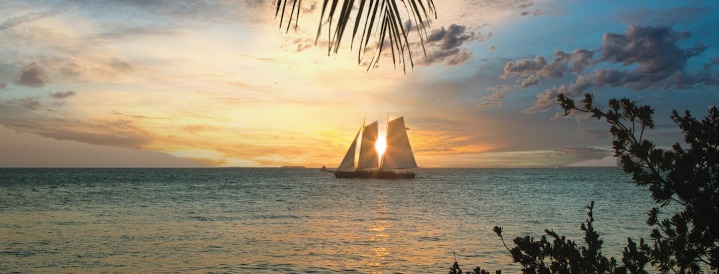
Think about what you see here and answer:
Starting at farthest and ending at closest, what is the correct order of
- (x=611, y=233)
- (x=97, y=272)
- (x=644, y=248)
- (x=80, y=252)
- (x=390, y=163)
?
(x=390, y=163) < (x=611, y=233) < (x=80, y=252) < (x=97, y=272) < (x=644, y=248)

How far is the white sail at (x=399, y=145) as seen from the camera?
326 feet

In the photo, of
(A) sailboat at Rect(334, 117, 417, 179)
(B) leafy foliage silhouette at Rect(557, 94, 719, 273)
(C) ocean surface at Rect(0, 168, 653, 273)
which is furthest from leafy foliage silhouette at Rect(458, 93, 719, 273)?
(A) sailboat at Rect(334, 117, 417, 179)

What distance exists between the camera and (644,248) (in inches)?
237

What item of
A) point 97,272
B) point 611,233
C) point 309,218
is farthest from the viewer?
point 309,218

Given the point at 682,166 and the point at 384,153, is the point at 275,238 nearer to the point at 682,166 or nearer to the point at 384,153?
the point at 682,166

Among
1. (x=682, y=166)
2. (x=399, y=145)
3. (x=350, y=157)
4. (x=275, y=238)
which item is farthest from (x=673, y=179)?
(x=350, y=157)

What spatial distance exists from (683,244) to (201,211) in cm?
3588

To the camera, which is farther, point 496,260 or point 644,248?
point 496,260

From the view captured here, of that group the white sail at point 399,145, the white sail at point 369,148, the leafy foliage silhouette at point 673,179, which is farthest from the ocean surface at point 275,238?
the white sail at point 369,148

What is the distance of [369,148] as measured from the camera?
339 feet

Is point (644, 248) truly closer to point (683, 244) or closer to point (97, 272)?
point (683, 244)

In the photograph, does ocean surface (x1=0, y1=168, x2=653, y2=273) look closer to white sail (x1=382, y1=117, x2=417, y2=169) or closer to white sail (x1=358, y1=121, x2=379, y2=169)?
white sail (x1=382, y1=117, x2=417, y2=169)

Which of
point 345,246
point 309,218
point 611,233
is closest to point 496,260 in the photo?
point 345,246

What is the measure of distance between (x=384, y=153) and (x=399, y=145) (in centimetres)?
518
